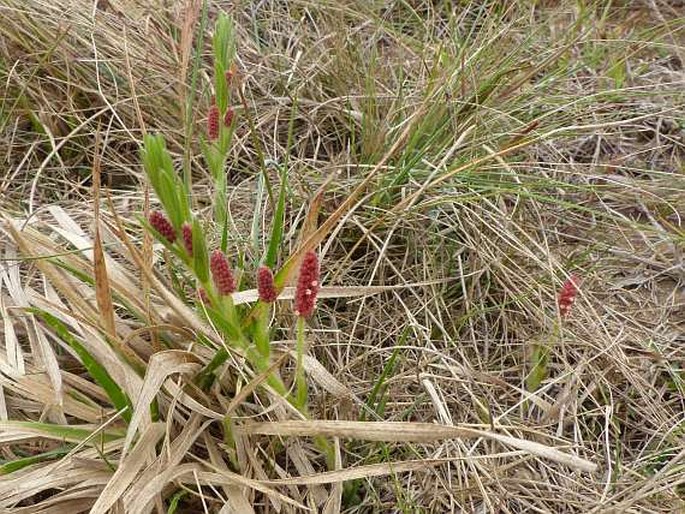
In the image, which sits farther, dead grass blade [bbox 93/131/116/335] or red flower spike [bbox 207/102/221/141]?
red flower spike [bbox 207/102/221/141]

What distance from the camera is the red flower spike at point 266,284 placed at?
108 cm

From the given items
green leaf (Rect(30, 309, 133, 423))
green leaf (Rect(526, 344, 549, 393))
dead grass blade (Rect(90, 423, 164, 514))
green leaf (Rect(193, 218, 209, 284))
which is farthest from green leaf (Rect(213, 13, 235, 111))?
green leaf (Rect(526, 344, 549, 393))

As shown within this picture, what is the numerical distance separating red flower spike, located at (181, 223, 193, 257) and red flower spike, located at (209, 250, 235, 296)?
0.04m

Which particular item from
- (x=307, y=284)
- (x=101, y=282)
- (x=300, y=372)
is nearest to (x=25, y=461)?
(x=101, y=282)

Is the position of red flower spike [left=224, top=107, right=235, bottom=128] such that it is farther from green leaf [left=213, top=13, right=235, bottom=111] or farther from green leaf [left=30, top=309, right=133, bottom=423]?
green leaf [left=30, top=309, right=133, bottom=423]

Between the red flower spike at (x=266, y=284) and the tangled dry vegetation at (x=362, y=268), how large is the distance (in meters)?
0.17

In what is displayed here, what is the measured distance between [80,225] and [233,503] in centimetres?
81

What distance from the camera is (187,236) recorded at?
1.07 meters

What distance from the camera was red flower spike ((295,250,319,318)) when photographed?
1053 mm

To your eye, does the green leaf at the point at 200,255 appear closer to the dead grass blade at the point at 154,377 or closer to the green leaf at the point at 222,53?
A: the dead grass blade at the point at 154,377

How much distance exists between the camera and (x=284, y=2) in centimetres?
246

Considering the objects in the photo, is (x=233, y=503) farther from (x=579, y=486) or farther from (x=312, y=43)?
(x=312, y=43)

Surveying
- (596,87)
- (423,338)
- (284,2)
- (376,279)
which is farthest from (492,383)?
(284,2)

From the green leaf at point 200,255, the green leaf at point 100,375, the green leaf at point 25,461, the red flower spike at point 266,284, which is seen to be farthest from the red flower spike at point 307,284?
the green leaf at point 25,461
